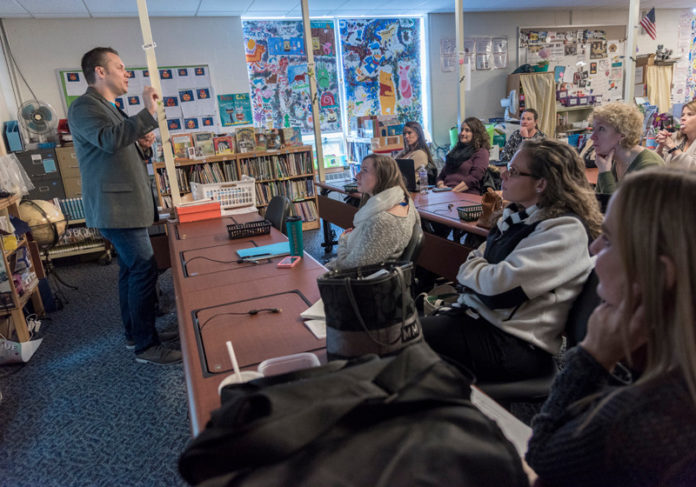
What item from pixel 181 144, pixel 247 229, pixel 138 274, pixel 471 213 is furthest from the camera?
pixel 181 144

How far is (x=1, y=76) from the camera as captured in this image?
16.6ft

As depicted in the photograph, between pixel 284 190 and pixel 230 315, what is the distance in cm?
448

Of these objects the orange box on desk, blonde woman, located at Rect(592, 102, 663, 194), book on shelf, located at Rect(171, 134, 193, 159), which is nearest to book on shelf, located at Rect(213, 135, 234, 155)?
book on shelf, located at Rect(171, 134, 193, 159)

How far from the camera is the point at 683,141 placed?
3.34 meters

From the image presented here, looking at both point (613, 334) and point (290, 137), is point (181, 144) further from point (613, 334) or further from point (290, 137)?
point (613, 334)

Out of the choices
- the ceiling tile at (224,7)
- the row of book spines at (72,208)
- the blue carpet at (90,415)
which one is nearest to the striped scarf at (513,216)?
the blue carpet at (90,415)

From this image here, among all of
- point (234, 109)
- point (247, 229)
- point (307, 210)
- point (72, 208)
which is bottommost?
point (307, 210)

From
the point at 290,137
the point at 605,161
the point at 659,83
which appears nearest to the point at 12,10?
the point at 290,137

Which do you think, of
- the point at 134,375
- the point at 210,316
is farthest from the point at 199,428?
the point at 134,375

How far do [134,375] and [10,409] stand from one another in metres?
0.58

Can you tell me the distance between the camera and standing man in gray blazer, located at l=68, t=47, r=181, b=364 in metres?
2.37

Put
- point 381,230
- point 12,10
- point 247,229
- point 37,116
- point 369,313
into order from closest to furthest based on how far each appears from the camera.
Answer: point 369,313 < point 381,230 < point 247,229 < point 12,10 < point 37,116

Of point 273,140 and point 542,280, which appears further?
point 273,140

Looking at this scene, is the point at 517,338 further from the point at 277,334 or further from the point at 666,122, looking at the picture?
the point at 666,122
